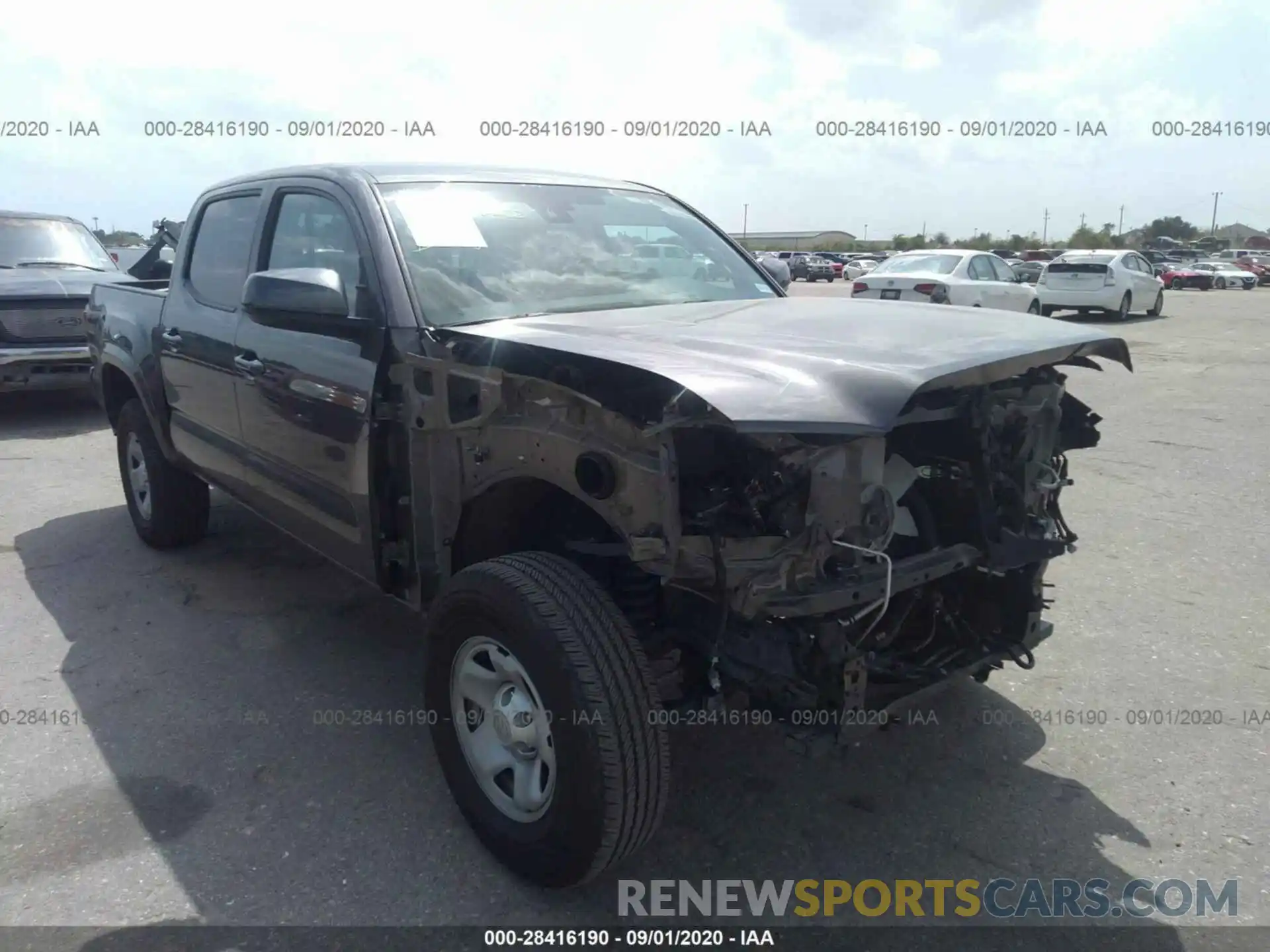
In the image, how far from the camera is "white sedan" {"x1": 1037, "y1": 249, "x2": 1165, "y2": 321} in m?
20.2

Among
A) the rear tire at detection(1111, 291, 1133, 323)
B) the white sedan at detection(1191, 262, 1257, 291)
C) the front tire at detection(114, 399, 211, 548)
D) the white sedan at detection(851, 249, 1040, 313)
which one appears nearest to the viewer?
the front tire at detection(114, 399, 211, 548)

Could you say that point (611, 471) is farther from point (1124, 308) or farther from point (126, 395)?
point (1124, 308)

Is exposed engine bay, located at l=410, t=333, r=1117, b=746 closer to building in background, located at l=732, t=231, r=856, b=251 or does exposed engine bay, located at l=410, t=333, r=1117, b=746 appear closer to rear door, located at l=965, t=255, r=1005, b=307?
rear door, located at l=965, t=255, r=1005, b=307

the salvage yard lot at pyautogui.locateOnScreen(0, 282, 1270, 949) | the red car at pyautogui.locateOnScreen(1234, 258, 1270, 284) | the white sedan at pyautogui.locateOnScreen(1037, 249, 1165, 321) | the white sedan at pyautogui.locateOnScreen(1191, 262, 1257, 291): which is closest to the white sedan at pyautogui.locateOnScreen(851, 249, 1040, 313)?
the white sedan at pyautogui.locateOnScreen(1037, 249, 1165, 321)

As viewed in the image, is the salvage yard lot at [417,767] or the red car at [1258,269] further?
the red car at [1258,269]

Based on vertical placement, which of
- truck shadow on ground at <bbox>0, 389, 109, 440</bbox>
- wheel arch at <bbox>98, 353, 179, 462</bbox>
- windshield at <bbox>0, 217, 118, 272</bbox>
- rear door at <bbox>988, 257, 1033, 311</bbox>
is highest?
windshield at <bbox>0, 217, 118, 272</bbox>

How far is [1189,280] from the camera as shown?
4047cm

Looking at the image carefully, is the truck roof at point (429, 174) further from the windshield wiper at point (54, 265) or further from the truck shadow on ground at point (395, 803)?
the windshield wiper at point (54, 265)

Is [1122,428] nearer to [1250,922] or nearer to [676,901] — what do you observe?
[1250,922]

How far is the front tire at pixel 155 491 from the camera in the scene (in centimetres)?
520

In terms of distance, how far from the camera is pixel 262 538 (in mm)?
5715

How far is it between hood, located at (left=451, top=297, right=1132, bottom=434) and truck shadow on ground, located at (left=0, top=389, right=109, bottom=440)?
24.2 feet

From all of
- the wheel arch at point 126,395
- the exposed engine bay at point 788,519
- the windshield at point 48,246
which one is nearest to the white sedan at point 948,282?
the windshield at point 48,246

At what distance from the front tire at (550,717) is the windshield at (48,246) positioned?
9.12m
